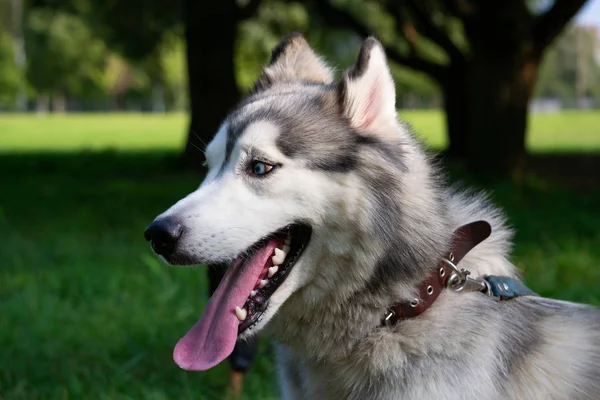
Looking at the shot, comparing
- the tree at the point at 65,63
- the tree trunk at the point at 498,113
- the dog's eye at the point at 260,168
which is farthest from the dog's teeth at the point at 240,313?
the tree at the point at 65,63

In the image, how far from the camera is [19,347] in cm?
502

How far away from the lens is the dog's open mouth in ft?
8.94

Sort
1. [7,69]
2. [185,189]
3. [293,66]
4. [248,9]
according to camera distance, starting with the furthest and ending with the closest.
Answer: [7,69], [248,9], [185,189], [293,66]

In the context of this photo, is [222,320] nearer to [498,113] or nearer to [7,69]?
[498,113]

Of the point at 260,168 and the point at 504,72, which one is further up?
the point at 260,168

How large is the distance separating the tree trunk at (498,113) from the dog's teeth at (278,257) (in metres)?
10.3

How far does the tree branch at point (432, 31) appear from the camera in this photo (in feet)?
50.9

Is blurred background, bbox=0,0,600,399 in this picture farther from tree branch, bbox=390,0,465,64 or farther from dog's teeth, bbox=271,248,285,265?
dog's teeth, bbox=271,248,285,265

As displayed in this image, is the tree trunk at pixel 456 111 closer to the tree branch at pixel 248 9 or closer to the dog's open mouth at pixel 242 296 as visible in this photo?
the tree branch at pixel 248 9

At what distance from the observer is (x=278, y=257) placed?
9.09 ft

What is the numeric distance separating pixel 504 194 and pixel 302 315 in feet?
27.8

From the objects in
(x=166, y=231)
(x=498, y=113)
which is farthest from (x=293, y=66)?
(x=498, y=113)

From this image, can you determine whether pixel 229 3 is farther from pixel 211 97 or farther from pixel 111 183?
pixel 111 183

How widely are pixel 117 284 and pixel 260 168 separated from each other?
4142 mm
